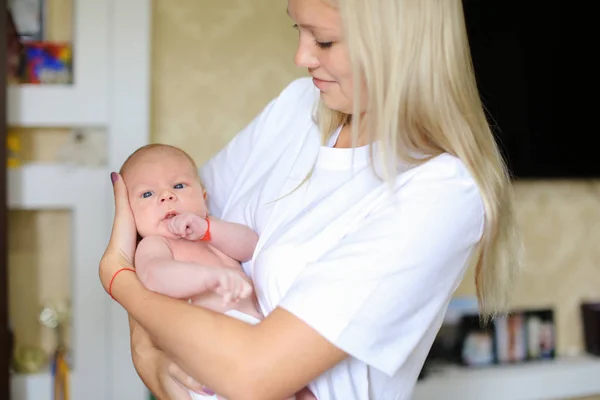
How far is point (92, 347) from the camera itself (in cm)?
285

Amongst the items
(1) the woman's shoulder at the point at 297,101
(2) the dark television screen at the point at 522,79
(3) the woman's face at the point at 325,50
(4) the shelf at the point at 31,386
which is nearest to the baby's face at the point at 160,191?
(1) the woman's shoulder at the point at 297,101

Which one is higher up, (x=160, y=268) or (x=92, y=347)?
(x=160, y=268)

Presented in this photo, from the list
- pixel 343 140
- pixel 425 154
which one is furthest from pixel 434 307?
pixel 343 140

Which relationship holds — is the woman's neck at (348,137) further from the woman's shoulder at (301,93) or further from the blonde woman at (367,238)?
the woman's shoulder at (301,93)

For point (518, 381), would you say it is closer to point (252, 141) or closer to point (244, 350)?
point (252, 141)

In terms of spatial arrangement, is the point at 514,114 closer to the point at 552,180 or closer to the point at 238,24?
the point at 552,180

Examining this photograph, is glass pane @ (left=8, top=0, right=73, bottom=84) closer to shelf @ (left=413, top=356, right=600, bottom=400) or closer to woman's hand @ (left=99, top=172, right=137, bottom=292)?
woman's hand @ (left=99, top=172, right=137, bottom=292)

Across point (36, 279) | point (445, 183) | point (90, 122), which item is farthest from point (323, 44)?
point (36, 279)

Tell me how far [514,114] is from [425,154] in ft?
6.95

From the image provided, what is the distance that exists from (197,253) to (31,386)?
5.55 feet

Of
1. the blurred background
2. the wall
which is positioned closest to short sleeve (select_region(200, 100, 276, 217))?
the blurred background

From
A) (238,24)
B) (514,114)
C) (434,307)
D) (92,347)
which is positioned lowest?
(92,347)

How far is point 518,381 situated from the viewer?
3295 millimetres

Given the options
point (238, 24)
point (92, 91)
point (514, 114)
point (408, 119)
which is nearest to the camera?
point (408, 119)
